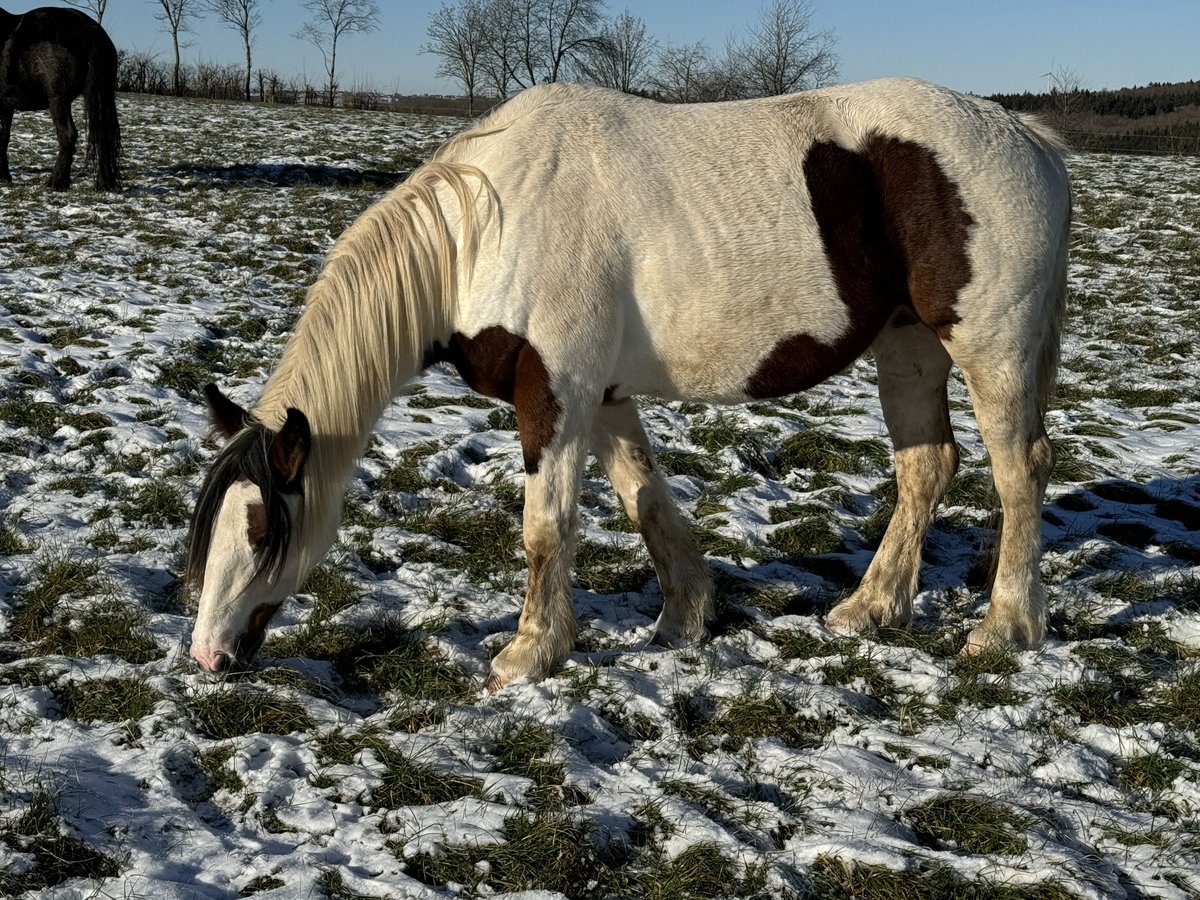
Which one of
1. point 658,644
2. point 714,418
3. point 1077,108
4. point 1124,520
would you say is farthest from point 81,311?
point 1077,108

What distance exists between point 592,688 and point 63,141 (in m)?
12.6

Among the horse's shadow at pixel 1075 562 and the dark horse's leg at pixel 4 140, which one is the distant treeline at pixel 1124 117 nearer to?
the horse's shadow at pixel 1075 562

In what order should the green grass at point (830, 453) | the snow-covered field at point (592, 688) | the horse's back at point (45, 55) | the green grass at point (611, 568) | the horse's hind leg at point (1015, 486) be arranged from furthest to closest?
the horse's back at point (45, 55), the green grass at point (830, 453), the green grass at point (611, 568), the horse's hind leg at point (1015, 486), the snow-covered field at point (592, 688)

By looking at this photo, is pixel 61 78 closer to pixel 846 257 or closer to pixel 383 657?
pixel 383 657

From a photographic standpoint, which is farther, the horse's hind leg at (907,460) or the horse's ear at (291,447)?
the horse's hind leg at (907,460)

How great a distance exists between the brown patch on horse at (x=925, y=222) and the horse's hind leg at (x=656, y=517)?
1177 mm

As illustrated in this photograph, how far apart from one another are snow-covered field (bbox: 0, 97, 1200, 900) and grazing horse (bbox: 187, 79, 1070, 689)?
13.4 inches

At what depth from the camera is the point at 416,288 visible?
10.5 ft

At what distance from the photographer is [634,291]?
3270 mm

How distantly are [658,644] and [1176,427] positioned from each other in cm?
438

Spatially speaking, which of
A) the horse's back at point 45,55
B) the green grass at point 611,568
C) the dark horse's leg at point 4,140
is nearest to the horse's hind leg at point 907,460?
the green grass at point 611,568

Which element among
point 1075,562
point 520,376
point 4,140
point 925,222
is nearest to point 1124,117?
point 4,140

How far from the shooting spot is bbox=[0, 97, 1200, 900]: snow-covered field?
2.41 m

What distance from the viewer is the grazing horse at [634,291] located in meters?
3.16
